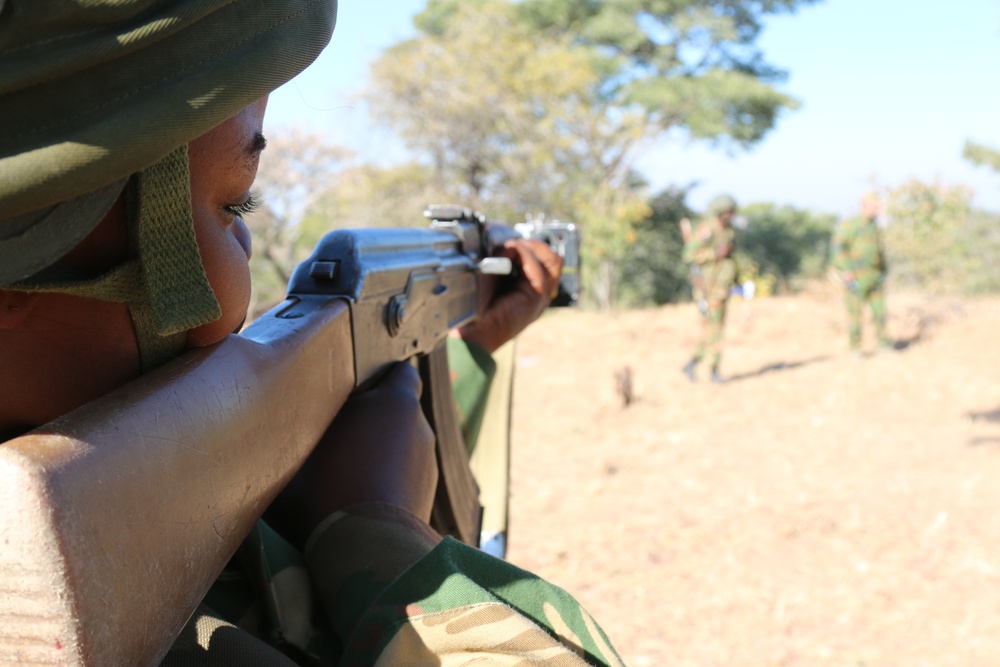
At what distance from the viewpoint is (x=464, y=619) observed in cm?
79

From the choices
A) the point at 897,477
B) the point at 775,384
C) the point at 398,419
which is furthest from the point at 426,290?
the point at 775,384

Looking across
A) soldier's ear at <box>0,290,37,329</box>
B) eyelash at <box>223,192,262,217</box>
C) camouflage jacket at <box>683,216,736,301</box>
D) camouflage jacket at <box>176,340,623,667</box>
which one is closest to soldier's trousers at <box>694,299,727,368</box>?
camouflage jacket at <box>683,216,736,301</box>

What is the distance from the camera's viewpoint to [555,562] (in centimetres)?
444

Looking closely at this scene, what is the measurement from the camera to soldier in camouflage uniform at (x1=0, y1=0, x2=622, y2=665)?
0.61 m

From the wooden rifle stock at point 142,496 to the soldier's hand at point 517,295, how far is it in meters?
1.23

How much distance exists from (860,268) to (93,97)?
31.9 ft

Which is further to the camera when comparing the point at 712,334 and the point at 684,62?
the point at 684,62

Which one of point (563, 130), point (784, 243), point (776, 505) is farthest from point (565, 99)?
point (776, 505)

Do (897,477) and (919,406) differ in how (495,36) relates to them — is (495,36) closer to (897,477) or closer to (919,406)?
(919,406)

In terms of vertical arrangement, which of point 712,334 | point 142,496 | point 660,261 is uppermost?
point 142,496

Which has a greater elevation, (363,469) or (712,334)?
(363,469)

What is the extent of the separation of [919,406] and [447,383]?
6596 mm

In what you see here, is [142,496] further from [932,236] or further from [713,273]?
[932,236]

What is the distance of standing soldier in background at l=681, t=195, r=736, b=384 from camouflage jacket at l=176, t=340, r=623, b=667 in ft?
26.2
